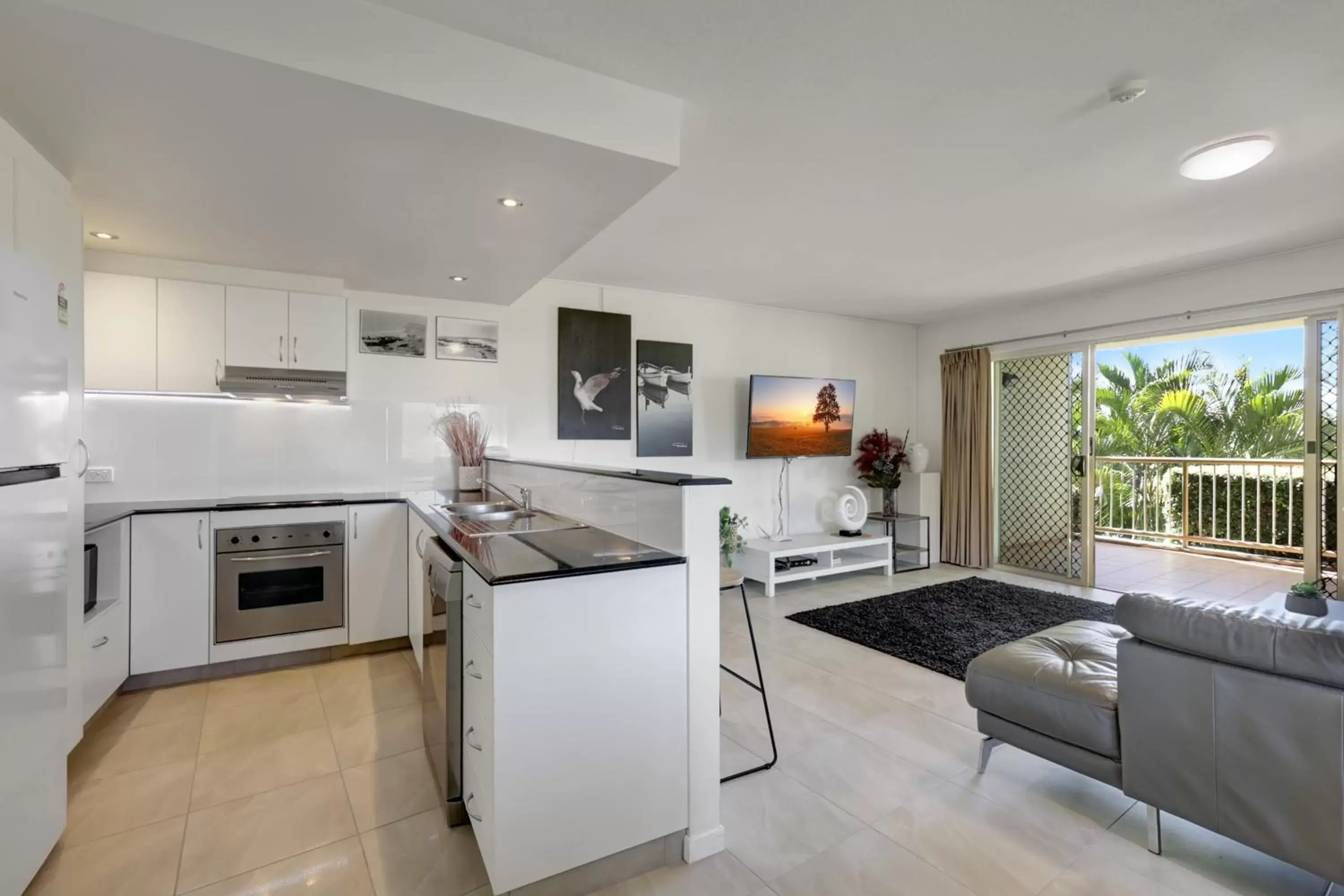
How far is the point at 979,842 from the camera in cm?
179

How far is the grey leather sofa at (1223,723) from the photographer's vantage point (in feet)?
4.60

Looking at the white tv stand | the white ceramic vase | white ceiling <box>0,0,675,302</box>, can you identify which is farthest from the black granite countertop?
the white ceramic vase

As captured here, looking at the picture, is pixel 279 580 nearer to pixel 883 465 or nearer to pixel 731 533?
pixel 731 533

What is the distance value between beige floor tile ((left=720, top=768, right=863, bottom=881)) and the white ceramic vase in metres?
4.39

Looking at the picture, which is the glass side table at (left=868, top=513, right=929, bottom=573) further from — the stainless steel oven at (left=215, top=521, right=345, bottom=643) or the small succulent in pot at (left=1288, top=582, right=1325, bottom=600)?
the stainless steel oven at (left=215, top=521, right=345, bottom=643)

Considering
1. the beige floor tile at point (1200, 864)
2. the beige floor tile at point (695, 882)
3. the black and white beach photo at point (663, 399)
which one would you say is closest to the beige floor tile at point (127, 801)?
the beige floor tile at point (695, 882)

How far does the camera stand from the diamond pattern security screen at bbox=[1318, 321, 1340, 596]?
3707mm

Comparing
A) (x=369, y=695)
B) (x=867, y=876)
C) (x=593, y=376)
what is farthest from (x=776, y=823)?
(x=593, y=376)

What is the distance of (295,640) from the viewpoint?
3.18 meters

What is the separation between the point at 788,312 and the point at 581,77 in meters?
3.93

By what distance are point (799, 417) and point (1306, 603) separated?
131 inches

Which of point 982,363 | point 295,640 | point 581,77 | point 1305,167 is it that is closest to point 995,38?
point 581,77

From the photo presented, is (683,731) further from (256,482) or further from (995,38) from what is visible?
(256,482)

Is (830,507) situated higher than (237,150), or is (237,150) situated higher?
(237,150)
